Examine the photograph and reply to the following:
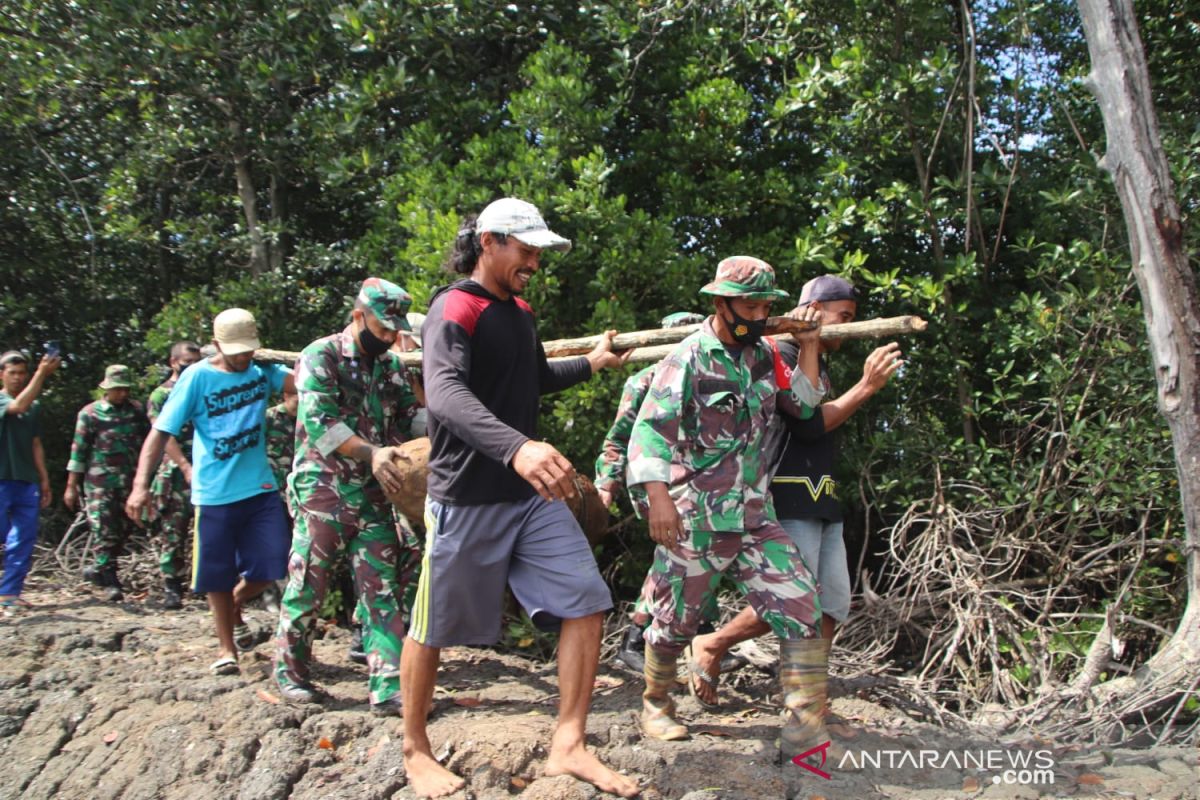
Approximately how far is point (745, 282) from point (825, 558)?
138 cm

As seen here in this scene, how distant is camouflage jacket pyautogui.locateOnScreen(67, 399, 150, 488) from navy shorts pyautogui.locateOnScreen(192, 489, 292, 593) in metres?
3.31

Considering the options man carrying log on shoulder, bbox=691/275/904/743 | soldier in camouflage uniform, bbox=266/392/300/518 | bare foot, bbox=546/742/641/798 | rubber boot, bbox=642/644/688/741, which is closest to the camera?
bare foot, bbox=546/742/641/798

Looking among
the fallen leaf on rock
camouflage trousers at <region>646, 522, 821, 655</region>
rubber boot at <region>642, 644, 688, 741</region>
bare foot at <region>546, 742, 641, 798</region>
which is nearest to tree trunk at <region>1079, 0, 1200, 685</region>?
camouflage trousers at <region>646, 522, 821, 655</region>

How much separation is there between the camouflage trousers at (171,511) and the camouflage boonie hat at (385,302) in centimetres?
381

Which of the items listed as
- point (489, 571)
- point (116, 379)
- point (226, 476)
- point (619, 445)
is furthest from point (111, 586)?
point (489, 571)

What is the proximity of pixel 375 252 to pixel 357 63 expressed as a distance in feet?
4.89

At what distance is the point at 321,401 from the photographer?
5.02m

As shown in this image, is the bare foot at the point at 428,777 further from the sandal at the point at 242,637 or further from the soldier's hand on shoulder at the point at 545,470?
the sandal at the point at 242,637

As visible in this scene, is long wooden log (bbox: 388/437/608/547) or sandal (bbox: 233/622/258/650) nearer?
long wooden log (bbox: 388/437/608/547)

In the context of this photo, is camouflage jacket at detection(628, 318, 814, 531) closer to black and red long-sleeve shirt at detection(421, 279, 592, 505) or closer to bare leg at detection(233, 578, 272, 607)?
black and red long-sleeve shirt at detection(421, 279, 592, 505)

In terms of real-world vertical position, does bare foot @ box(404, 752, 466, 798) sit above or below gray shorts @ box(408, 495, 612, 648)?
below

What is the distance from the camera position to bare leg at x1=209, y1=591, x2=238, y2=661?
5750 millimetres

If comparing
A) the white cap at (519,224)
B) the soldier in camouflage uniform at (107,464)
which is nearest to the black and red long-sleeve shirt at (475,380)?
the white cap at (519,224)

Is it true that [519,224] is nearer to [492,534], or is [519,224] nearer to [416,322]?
[492,534]
